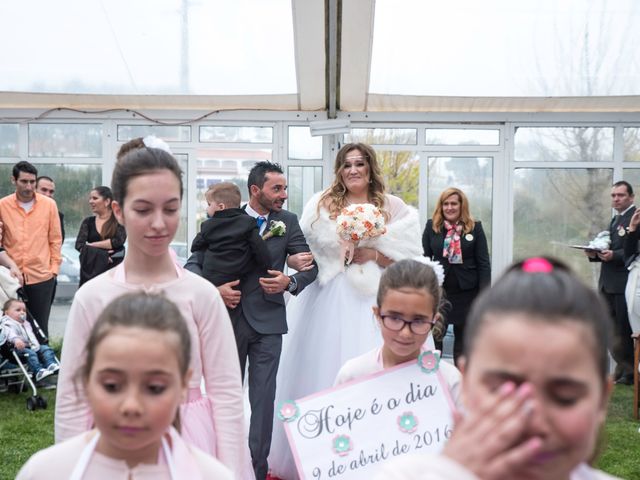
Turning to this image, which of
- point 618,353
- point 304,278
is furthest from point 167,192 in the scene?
point 618,353

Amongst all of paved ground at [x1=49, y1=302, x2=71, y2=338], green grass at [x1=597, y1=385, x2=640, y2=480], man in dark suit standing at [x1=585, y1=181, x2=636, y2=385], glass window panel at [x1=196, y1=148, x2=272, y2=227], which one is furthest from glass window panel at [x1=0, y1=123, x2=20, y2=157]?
green grass at [x1=597, y1=385, x2=640, y2=480]

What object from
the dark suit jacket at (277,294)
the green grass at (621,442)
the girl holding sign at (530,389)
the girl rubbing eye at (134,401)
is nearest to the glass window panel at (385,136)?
the green grass at (621,442)

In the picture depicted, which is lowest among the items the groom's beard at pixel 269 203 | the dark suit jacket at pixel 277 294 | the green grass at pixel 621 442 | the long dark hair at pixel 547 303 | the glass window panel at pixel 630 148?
the green grass at pixel 621 442

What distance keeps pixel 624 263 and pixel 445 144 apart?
2.87 meters

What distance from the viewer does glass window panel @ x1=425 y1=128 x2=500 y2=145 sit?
31.7ft

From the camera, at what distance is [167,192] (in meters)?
2.22

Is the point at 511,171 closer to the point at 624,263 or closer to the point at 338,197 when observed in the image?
the point at 624,263

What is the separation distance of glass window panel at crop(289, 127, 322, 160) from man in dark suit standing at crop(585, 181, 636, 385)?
364 centimetres

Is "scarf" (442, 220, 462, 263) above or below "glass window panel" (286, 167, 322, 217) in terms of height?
below

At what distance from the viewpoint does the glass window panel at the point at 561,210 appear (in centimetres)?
952

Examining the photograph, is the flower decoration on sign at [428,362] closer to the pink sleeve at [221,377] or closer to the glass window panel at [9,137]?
the pink sleeve at [221,377]

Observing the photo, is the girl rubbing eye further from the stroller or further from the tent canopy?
the tent canopy

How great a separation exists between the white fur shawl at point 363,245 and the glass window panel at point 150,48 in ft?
10.9

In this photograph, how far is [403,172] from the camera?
9812mm
